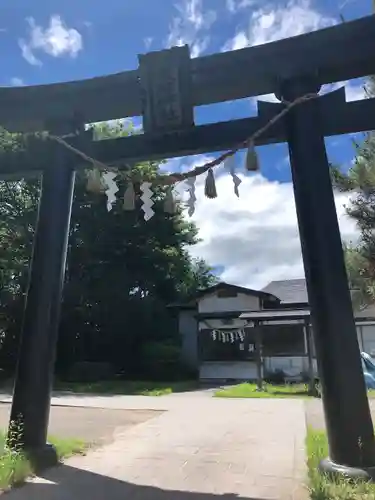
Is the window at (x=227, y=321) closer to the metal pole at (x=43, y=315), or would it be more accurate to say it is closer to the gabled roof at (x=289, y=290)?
the gabled roof at (x=289, y=290)

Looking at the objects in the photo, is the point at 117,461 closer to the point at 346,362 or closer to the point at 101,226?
the point at 346,362

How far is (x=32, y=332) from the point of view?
15.0 ft

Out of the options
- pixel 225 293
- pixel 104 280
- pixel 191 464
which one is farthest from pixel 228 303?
pixel 191 464

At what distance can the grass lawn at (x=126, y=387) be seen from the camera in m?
14.9

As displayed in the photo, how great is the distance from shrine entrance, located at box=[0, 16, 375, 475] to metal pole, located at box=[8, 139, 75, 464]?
11 mm

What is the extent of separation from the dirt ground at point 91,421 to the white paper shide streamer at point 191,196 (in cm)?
343

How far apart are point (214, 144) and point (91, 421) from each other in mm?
5978

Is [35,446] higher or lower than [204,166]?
lower

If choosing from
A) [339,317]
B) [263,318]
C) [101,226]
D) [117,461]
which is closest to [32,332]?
[117,461]

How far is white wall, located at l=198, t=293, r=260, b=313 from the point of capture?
20.0m

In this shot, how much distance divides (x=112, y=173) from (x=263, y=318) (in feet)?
36.5

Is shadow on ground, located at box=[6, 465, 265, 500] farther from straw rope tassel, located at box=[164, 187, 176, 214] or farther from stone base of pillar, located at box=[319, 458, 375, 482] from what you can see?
straw rope tassel, located at box=[164, 187, 176, 214]

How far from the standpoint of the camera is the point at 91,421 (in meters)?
8.48

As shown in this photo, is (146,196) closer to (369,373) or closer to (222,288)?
(369,373)
